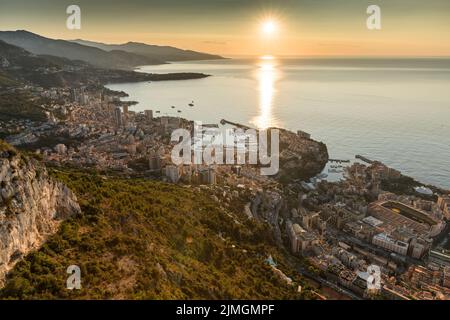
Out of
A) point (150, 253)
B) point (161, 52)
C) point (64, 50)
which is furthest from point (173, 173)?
point (161, 52)

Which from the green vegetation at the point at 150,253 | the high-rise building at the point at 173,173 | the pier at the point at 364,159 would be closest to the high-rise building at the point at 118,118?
the high-rise building at the point at 173,173

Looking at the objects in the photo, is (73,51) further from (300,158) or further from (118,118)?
(300,158)

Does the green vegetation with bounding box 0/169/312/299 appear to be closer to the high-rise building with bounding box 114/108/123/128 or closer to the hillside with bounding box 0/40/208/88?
the high-rise building with bounding box 114/108/123/128

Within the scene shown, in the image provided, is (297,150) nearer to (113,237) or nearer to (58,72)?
(113,237)

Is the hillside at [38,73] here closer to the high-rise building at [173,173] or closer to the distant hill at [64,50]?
the distant hill at [64,50]

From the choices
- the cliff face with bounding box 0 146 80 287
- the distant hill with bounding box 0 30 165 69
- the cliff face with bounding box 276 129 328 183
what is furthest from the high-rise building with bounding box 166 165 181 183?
the distant hill with bounding box 0 30 165 69

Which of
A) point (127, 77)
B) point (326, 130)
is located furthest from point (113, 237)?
point (127, 77)

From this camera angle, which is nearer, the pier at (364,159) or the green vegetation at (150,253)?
the green vegetation at (150,253)
